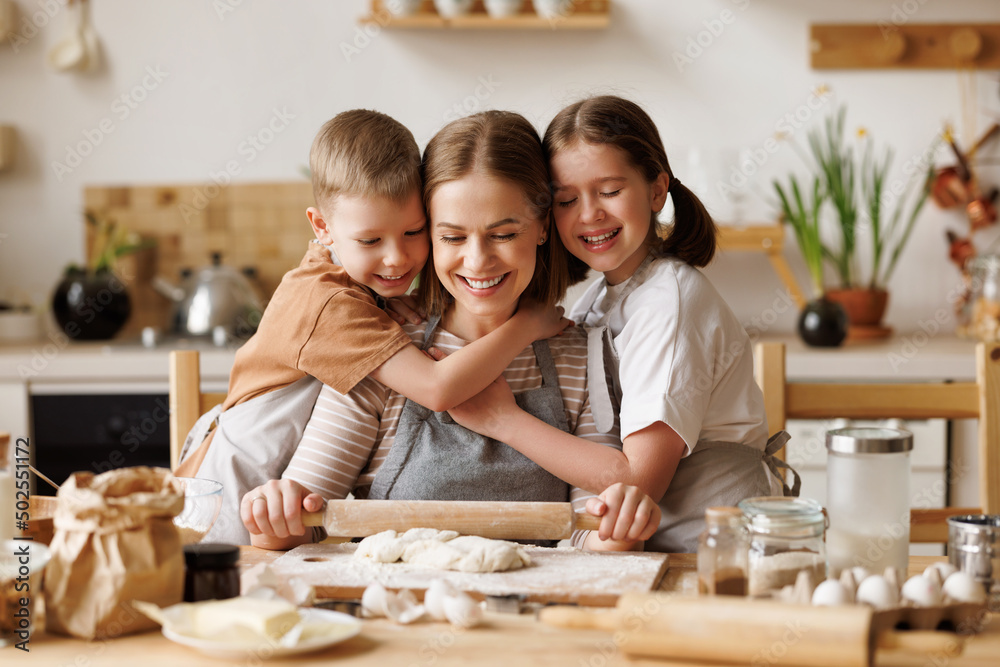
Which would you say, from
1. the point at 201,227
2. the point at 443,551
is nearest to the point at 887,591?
the point at 443,551

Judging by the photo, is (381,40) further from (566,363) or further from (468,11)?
(566,363)

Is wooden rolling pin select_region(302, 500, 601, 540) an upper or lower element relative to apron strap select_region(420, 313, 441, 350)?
lower

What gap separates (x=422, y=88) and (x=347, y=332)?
1833mm

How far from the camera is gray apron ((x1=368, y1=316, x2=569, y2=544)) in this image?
1159 mm

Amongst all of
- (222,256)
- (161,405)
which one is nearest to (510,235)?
(161,405)

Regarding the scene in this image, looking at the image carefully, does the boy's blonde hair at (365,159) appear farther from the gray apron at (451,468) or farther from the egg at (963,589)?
the egg at (963,589)

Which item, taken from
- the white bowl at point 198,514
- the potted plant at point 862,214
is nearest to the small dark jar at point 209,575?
the white bowl at point 198,514

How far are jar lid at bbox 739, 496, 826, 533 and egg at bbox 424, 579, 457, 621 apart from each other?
0.26m

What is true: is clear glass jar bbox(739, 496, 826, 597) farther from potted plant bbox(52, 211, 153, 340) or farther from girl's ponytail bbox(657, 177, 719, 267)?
potted plant bbox(52, 211, 153, 340)

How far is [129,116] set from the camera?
114 inches

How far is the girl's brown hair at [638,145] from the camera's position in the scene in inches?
47.4

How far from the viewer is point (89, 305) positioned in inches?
104

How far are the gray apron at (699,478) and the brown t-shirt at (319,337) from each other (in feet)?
0.87

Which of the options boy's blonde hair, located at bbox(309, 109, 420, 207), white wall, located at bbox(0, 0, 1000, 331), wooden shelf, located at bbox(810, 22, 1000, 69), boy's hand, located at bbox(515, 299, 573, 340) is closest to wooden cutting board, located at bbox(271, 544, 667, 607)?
boy's hand, located at bbox(515, 299, 573, 340)
